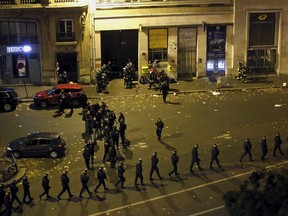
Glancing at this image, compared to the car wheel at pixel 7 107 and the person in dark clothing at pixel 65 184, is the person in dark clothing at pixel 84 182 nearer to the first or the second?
the person in dark clothing at pixel 65 184

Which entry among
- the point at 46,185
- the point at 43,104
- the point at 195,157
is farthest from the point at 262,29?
the point at 46,185

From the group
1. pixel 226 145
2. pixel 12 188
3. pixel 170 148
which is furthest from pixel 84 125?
pixel 12 188

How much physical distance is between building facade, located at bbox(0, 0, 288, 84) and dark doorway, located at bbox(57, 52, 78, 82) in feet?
0.25

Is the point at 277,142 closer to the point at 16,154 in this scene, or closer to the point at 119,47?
the point at 16,154

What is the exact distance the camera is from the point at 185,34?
44219 mm

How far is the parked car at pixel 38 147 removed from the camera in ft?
94.6

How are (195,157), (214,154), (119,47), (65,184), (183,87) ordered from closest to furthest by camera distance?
(65,184)
(195,157)
(214,154)
(183,87)
(119,47)

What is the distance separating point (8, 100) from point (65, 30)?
334 inches

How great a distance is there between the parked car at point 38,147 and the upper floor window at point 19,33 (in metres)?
15.7

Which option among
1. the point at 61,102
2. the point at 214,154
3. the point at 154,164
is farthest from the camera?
the point at 61,102

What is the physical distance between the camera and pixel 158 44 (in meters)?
44.0

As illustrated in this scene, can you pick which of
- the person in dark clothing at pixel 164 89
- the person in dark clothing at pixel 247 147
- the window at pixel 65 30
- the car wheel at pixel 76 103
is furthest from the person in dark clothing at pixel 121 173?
the window at pixel 65 30

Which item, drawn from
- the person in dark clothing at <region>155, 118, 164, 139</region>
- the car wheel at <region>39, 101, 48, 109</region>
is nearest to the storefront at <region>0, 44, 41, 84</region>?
the car wheel at <region>39, 101, 48, 109</region>

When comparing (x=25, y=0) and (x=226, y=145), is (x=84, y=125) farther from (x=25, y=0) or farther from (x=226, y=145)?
(x=25, y=0)
